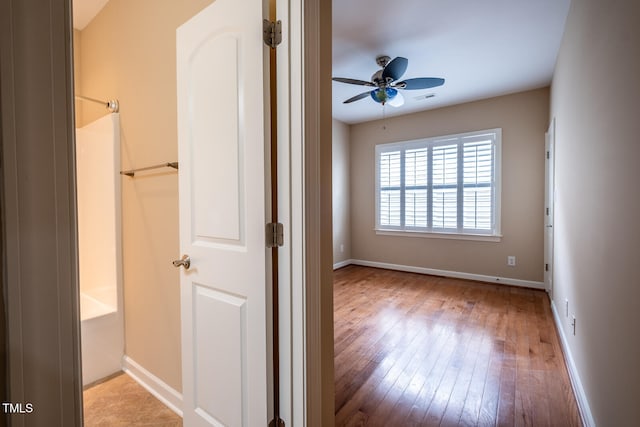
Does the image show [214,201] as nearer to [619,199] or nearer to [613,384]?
[619,199]

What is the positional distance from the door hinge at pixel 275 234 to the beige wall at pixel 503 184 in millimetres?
4070

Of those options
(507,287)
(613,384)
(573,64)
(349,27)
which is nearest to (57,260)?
(613,384)

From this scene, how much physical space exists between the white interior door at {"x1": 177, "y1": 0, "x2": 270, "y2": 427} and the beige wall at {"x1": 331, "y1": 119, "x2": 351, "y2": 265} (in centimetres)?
377

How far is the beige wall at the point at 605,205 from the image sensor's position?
3.44ft

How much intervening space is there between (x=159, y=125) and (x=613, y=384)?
2.62 m

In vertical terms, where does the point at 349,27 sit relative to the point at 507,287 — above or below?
above

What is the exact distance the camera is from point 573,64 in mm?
2133

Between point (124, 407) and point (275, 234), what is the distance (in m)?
1.62

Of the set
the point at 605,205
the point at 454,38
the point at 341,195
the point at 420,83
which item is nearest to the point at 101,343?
the point at 605,205

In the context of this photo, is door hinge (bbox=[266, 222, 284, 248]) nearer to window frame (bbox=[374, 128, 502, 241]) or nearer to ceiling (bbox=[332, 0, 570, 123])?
ceiling (bbox=[332, 0, 570, 123])

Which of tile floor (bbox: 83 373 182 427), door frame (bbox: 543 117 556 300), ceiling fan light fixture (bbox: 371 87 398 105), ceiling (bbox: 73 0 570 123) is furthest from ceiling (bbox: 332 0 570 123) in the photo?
tile floor (bbox: 83 373 182 427)

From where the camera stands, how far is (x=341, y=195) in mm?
5363

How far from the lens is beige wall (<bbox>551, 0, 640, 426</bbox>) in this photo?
105 centimetres

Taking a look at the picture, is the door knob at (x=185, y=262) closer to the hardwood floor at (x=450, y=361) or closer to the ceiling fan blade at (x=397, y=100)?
the hardwood floor at (x=450, y=361)
